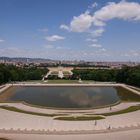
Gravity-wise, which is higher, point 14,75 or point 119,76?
point 119,76

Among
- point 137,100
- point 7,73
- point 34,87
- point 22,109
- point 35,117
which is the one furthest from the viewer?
point 7,73

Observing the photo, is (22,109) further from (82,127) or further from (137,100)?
(137,100)

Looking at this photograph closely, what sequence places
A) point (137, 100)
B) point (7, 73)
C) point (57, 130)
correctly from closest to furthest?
1. point (57, 130)
2. point (137, 100)
3. point (7, 73)

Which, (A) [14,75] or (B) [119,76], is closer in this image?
(B) [119,76]

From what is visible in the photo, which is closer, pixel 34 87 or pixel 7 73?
pixel 34 87

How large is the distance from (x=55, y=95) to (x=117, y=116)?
14.9 meters

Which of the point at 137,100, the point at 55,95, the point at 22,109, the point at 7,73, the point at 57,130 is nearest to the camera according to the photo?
the point at 57,130

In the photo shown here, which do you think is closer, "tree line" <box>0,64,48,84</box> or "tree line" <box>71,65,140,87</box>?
"tree line" <box>71,65,140,87</box>

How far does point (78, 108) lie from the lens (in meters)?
30.0

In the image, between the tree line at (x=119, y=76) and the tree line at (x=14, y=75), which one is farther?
the tree line at (x=14, y=75)

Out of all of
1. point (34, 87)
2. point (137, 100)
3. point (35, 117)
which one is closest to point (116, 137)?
point (35, 117)

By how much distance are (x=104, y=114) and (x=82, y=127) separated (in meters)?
5.29

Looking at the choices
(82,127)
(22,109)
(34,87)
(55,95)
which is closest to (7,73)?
(34,87)

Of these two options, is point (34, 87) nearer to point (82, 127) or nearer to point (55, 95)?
point (55, 95)
